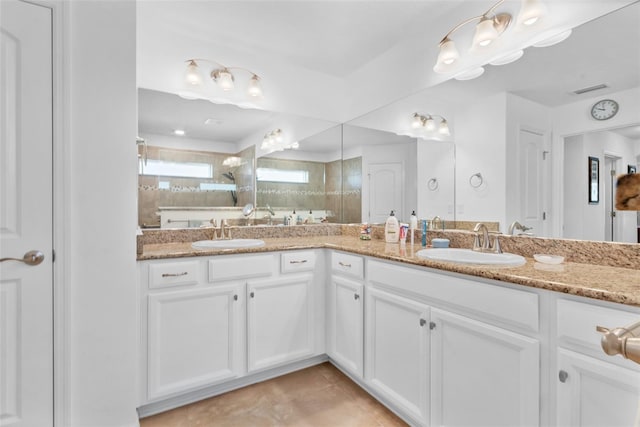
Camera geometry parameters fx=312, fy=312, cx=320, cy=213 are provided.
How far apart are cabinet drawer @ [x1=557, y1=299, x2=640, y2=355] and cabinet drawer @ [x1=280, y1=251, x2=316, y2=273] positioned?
1.43m

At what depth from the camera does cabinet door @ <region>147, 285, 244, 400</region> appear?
1701 mm

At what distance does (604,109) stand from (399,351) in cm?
149

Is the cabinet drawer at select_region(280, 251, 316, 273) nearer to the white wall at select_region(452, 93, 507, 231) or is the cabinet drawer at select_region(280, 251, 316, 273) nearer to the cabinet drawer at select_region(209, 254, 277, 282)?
the cabinet drawer at select_region(209, 254, 277, 282)

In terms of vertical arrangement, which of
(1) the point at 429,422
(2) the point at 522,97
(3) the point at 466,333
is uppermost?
(2) the point at 522,97

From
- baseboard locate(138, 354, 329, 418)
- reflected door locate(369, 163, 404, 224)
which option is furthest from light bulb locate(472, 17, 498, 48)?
baseboard locate(138, 354, 329, 418)

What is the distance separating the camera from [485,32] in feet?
5.63

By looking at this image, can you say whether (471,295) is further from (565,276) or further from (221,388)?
(221,388)

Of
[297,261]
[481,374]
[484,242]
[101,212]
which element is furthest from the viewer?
Result: [297,261]

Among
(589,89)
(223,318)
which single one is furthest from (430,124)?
(223,318)

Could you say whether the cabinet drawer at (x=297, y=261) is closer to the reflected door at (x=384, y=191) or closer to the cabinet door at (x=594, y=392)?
the reflected door at (x=384, y=191)

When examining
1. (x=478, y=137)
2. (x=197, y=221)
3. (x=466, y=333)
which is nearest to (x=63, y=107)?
(x=197, y=221)

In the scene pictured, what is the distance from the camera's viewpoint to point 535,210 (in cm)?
163

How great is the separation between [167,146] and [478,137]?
2100 millimetres

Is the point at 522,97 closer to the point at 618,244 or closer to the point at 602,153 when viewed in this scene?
the point at 602,153
